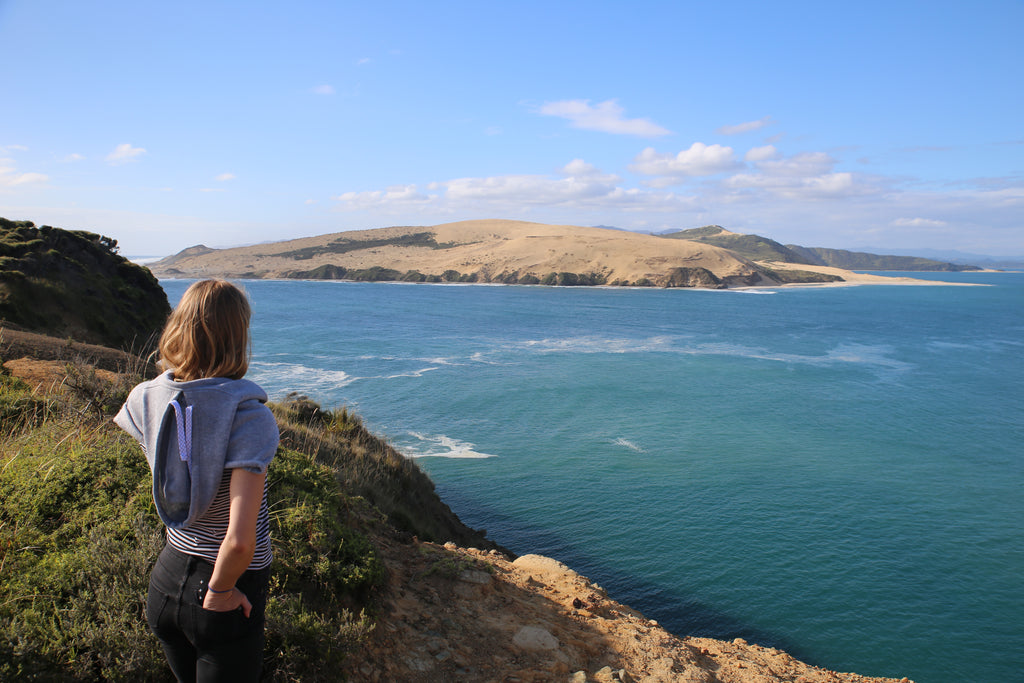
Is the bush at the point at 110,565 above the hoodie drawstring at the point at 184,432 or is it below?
below

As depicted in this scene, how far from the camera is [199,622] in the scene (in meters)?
2.32

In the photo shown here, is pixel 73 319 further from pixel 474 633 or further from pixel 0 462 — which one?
pixel 474 633

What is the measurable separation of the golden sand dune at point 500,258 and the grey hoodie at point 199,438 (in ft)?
346

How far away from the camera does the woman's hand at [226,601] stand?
2.28 m

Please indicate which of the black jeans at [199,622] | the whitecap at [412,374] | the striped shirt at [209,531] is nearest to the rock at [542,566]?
the black jeans at [199,622]

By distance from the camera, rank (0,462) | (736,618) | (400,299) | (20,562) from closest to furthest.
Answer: (20,562)
(0,462)
(736,618)
(400,299)

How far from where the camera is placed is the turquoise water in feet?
37.3

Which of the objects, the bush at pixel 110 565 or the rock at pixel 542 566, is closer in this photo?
the bush at pixel 110 565

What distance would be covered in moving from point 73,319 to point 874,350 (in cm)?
4505

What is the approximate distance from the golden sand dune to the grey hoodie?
10538 centimetres

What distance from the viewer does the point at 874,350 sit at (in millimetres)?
41781

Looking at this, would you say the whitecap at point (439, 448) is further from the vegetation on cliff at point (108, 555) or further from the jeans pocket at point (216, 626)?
the jeans pocket at point (216, 626)

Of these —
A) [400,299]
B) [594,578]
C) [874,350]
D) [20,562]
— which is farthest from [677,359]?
[400,299]

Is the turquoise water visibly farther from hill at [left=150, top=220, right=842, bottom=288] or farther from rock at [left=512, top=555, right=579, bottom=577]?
hill at [left=150, top=220, right=842, bottom=288]
